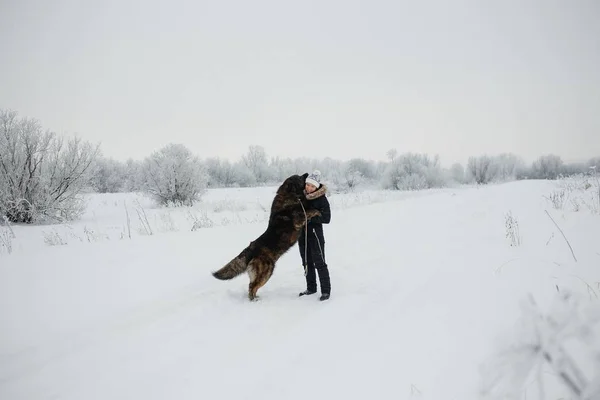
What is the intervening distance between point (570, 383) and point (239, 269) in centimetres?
372

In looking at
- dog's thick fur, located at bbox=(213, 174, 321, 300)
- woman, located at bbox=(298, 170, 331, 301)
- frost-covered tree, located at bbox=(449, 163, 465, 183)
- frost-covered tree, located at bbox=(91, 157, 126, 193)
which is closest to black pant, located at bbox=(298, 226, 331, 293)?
woman, located at bbox=(298, 170, 331, 301)

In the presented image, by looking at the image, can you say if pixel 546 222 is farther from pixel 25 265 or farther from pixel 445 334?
pixel 25 265

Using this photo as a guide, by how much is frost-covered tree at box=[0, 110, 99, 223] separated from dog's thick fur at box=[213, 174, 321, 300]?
1086cm

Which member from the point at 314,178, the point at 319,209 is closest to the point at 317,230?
the point at 319,209

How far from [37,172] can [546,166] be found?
197ft

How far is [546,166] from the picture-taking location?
44656mm

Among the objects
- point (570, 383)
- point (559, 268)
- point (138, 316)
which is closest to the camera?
point (570, 383)

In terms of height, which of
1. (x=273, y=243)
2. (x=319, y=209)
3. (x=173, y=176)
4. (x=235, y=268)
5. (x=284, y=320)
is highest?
(x=173, y=176)

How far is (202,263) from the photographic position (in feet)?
19.2

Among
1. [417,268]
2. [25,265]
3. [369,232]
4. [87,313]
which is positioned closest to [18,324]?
[87,313]

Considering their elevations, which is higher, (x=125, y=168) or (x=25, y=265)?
(x=125, y=168)

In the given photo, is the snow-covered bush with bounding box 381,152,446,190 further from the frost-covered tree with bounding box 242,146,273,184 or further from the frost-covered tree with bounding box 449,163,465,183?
the frost-covered tree with bounding box 242,146,273,184

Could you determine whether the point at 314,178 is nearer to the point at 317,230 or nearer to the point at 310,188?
the point at 310,188

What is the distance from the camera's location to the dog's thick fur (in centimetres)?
421
